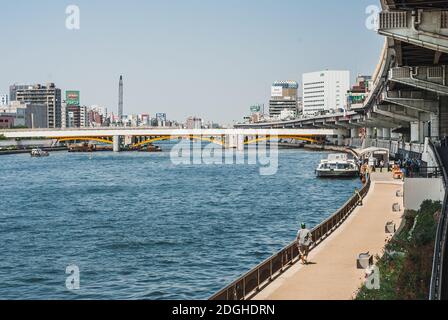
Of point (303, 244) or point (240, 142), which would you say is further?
point (240, 142)

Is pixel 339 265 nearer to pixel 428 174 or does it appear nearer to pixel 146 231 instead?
pixel 428 174

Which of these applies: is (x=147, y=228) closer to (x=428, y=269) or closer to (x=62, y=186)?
(x=428, y=269)

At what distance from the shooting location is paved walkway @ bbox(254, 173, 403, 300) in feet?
64.8

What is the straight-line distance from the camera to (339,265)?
78.0ft

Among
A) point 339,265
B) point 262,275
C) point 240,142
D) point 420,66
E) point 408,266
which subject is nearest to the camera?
point 408,266

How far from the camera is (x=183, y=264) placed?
3203 cm

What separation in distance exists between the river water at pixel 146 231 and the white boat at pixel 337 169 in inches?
106

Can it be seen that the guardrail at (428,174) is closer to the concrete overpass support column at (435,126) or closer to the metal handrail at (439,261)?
the metal handrail at (439,261)

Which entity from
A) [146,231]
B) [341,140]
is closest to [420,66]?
[146,231]

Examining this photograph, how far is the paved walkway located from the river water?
13.3ft

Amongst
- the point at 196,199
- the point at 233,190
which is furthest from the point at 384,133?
the point at 196,199

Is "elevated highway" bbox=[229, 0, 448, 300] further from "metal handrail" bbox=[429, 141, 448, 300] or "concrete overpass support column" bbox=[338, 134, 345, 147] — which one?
"concrete overpass support column" bbox=[338, 134, 345, 147]

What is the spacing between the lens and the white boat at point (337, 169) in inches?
3337

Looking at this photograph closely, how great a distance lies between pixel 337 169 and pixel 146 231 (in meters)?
46.0
